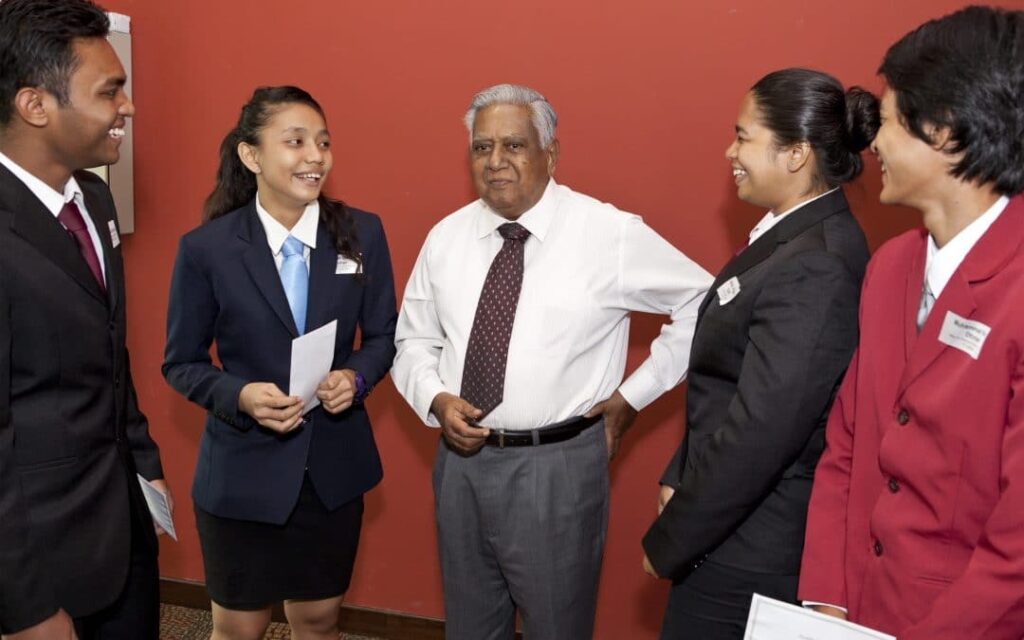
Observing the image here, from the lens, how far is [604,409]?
2418mm

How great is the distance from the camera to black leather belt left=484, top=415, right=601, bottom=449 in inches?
91.3

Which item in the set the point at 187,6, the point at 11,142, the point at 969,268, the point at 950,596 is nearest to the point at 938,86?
the point at 969,268

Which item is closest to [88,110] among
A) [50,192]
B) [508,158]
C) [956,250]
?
[50,192]

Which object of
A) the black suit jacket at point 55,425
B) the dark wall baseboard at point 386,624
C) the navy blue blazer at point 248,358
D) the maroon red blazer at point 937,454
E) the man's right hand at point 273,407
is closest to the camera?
the maroon red blazer at point 937,454

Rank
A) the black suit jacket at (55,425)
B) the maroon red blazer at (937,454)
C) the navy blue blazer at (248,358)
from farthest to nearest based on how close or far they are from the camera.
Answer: the navy blue blazer at (248,358)
the black suit jacket at (55,425)
the maroon red blazer at (937,454)

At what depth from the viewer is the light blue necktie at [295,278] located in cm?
236

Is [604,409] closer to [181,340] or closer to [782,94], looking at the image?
[782,94]

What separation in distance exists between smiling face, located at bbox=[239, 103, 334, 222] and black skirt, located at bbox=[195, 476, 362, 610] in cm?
73

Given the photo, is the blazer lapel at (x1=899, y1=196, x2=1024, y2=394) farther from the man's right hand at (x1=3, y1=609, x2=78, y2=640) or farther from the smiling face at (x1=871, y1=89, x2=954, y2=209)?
the man's right hand at (x1=3, y1=609, x2=78, y2=640)

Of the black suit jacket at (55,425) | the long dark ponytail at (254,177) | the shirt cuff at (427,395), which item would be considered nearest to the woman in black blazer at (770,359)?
the shirt cuff at (427,395)

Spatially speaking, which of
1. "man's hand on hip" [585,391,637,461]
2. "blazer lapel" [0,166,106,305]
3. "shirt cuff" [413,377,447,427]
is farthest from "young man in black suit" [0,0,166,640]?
"man's hand on hip" [585,391,637,461]

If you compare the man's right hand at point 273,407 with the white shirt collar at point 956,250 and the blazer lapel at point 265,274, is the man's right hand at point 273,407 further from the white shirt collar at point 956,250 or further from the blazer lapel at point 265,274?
the white shirt collar at point 956,250

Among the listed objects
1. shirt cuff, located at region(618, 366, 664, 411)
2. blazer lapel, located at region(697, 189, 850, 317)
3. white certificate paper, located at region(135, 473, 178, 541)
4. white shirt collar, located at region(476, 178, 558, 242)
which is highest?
blazer lapel, located at region(697, 189, 850, 317)

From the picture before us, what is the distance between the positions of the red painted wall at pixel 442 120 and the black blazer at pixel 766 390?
104 cm
